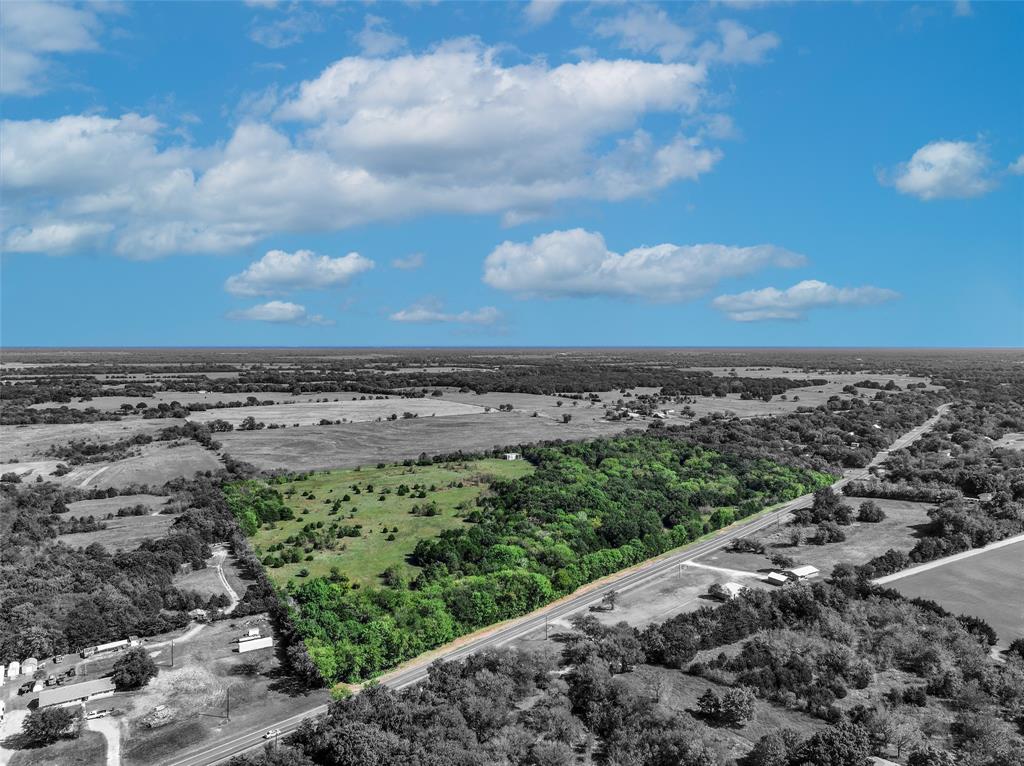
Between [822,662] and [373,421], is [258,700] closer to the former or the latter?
[822,662]

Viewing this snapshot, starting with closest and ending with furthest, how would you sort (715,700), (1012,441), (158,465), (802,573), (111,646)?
1. (715,700)
2. (111,646)
3. (802,573)
4. (158,465)
5. (1012,441)

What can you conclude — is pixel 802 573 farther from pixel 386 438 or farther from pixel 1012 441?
pixel 1012 441

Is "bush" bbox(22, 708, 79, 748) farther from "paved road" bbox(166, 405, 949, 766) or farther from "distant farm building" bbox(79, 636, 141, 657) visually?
"distant farm building" bbox(79, 636, 141, 657)

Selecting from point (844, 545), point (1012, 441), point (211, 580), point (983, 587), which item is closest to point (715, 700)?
point (983, 587)

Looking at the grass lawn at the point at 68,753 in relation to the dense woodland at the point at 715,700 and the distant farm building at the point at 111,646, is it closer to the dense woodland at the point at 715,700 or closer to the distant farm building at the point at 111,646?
the dense woodland at the point at 715,700

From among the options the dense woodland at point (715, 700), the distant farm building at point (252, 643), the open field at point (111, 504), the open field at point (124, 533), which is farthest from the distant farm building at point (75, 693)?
the open field at point (111, 504)

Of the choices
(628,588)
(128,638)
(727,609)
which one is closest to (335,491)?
(128,638)
